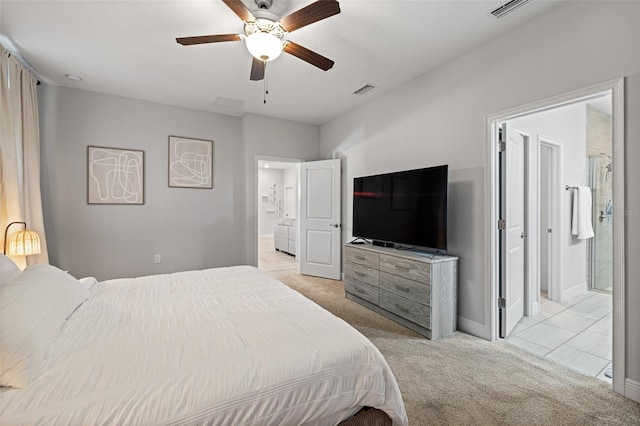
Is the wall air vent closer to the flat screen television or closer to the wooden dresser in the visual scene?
the flat screen television

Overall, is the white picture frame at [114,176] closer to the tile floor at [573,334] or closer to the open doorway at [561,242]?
the open doorway at [561,242]

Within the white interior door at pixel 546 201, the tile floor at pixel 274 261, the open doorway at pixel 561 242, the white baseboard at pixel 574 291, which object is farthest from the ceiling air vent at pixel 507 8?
the tile floor at pixel 274 261

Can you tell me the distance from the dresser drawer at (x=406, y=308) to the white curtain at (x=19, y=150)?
145 inches

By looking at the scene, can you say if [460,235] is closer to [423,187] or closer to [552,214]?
[423,187]

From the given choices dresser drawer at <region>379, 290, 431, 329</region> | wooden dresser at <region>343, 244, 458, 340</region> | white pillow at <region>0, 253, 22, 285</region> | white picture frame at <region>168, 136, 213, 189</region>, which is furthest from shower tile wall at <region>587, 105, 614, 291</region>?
white pillow at <region>0, 253, 22, 285</region>

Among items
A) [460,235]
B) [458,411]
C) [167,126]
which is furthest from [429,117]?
[167,126]

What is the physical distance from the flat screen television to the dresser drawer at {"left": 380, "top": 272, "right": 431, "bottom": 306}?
39cm

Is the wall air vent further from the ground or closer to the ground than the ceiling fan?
further from the ground

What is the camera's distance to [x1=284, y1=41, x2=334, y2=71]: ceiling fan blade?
2.11 meters

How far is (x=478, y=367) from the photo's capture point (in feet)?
7.17

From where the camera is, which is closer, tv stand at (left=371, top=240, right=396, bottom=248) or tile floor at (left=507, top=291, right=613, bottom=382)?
tile floor at (left=507, top=291, right=613, bottom=382)

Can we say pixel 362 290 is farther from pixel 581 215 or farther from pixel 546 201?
pixel 581 215

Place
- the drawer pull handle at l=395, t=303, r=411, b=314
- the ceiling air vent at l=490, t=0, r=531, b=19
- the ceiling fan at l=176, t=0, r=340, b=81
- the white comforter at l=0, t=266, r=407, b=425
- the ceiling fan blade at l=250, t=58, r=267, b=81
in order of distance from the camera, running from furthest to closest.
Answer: the drawer pull handle at l=395, t=303, r=411, b=314 → the ceiling fan blade at l=250, t=58, r=267, b=81 → the ceiling air vent at l=490, t=0, r=531, b=19 → the ceiling fan at l=176, t=0, r=340, b=81 → the white comforter at l=0, t=266, r=407, b=425

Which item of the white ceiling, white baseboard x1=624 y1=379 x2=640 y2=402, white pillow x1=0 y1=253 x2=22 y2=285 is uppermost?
the white ceiling
